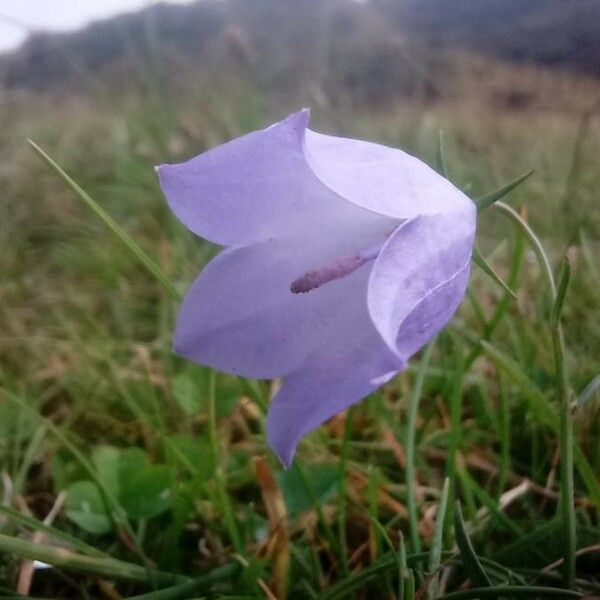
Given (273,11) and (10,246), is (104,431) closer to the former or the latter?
(10,246)

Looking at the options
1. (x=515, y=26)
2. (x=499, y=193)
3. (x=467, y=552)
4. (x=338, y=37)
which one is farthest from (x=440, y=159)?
(x=338, y=37)

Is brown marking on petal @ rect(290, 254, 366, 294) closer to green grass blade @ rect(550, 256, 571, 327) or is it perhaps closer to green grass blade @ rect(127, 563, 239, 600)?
green grass blade @ rect(550, 256, 571, 327)

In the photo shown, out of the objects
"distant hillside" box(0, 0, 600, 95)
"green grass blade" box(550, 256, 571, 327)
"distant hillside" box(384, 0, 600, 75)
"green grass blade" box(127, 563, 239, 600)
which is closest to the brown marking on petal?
"green grass blade" box(550, 256, 571, 327)

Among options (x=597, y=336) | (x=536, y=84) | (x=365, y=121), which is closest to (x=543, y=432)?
(x=597, y=336)

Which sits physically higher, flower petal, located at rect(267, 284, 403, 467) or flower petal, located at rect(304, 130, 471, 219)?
flower petal, located at rect(304, 130, 471, 219)

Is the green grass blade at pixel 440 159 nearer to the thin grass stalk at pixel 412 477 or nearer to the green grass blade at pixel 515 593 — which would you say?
the thin grass stalk at pixel 412 477

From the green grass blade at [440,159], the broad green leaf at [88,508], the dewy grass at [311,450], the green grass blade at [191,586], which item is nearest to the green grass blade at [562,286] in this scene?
the dewy grass at [311,450]
